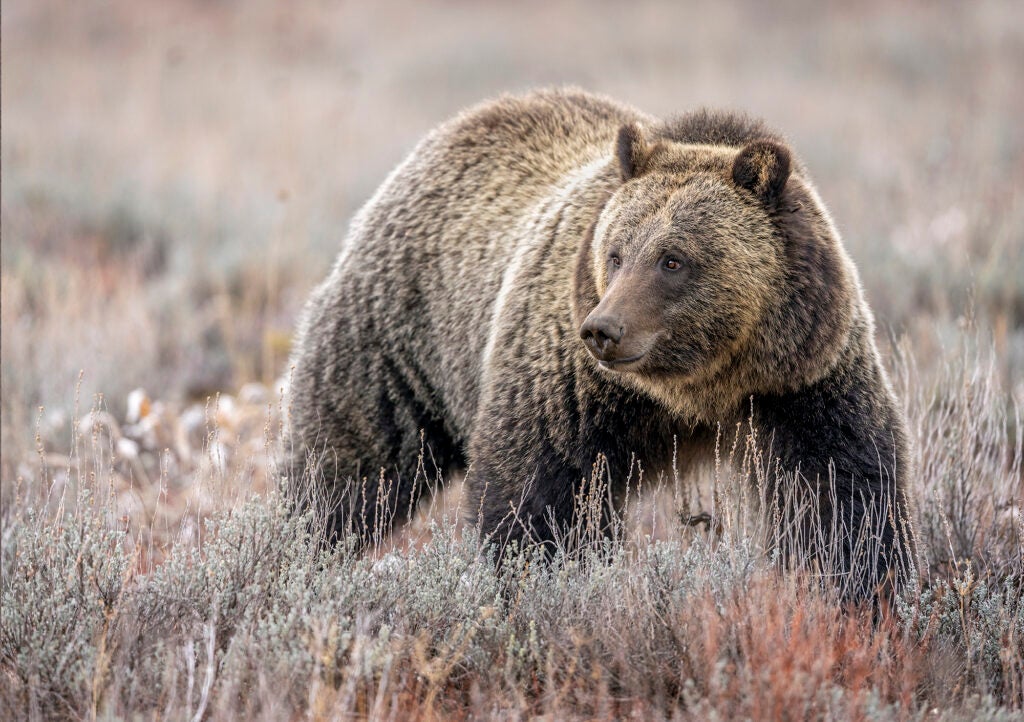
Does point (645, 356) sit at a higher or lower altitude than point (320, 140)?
higher

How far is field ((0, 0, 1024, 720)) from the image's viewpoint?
293cm

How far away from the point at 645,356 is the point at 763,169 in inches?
28.9

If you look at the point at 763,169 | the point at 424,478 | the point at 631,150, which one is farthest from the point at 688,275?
the point at 424,478

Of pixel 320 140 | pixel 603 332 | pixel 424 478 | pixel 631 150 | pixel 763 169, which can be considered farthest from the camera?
pixel 320 140

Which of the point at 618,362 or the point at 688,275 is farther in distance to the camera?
the point at 688,275

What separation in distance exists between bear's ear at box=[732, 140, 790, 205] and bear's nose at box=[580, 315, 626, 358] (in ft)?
2.31

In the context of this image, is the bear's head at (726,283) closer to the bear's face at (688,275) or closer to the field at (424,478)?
the bear's face at (688,275)

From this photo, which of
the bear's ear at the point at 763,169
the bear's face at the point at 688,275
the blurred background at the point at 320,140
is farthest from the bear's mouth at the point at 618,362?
the blurred background at the point at 320,140

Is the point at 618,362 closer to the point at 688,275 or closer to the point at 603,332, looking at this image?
the point at 603,332

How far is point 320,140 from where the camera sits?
14.2m

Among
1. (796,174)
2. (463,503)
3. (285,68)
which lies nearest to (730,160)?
(796,174)

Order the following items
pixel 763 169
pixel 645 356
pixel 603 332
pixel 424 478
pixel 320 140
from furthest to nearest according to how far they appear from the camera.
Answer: pixel 320 140, pixel 424 478, pixel 763 169, pixel 645 356, pixel 603 332

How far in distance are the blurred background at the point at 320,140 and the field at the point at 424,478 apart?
0.18 ft

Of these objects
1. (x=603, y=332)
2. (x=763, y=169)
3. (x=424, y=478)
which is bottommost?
(x=424, y=478)
